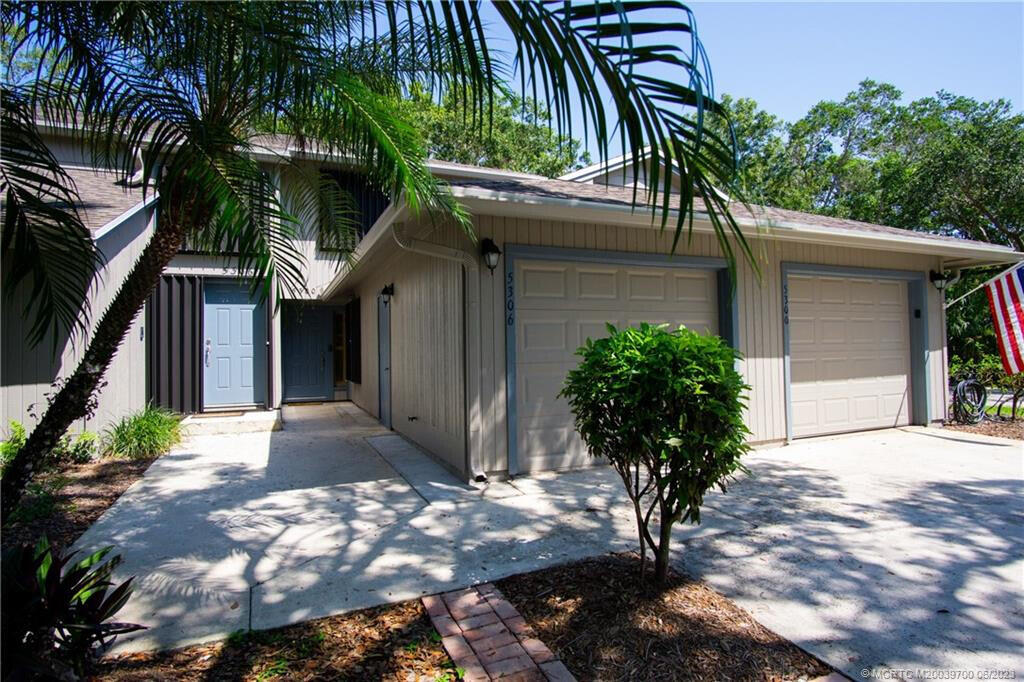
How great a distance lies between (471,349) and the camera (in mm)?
5164

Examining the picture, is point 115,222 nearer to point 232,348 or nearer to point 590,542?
point 232,348

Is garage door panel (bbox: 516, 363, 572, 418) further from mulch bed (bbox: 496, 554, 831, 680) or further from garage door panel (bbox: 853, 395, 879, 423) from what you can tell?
garage door panel (bbox: 853, 395, 879, 423)

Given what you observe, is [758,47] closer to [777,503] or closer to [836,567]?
[836,567]

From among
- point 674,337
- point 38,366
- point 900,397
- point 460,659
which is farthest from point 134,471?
point 900,397

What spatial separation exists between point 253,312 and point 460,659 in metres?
8.69

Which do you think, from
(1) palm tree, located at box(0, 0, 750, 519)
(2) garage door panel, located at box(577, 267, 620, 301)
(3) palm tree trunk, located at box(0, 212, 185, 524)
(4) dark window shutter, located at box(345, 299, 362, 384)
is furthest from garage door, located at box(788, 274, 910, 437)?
(4) dark window shutter, located at box(345, 299, 362, 384)

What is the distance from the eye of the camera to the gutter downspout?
512 cm

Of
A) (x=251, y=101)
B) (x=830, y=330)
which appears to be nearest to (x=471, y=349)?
(x=251, y=101)

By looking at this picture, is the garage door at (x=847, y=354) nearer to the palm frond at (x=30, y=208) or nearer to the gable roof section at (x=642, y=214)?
the gable roof section at (x=642, y=214)

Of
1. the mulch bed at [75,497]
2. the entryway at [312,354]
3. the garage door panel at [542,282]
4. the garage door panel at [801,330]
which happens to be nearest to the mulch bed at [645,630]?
the mulch bed at [75,497]

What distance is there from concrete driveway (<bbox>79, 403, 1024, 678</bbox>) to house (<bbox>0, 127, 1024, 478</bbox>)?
86cm

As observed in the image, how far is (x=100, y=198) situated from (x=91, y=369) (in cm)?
569

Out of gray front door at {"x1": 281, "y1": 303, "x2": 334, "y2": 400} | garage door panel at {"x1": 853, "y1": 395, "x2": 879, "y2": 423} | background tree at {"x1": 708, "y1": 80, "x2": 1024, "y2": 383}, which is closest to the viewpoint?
garage door panel at {"x1": 853, "y1": 395, "x2": 879, "y2": 423}

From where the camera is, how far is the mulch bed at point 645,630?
222 cm
